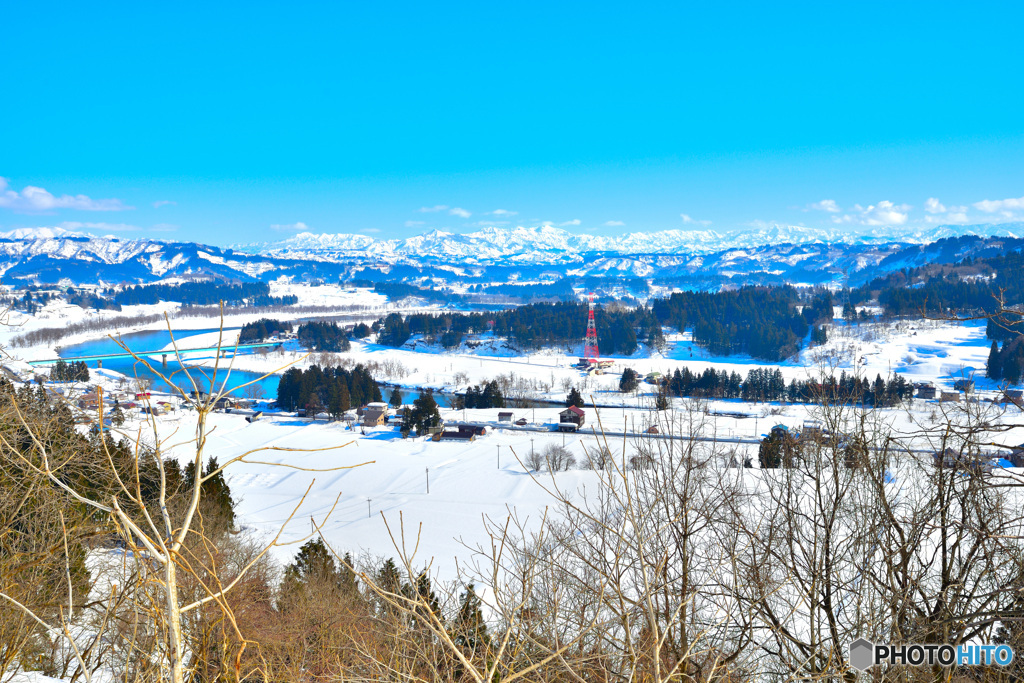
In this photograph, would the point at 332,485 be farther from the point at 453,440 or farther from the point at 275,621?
the point at 275,621

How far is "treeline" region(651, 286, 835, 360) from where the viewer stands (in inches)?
2793

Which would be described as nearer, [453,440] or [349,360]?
[453,440]

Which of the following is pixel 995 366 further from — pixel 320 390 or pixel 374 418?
pixel 320 390

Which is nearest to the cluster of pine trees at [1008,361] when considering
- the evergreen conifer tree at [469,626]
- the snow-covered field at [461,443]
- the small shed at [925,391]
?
the snow-covered field at [461,443]

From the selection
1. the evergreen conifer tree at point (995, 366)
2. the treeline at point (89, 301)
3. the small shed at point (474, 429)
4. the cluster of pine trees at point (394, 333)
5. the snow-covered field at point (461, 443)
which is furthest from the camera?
the treeline at point (89, 301)

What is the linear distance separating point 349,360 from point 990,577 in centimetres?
6629

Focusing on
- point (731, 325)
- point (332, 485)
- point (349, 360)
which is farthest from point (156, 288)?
point (332, 485)

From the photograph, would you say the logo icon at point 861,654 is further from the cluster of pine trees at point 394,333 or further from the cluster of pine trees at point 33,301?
the cluster of pine trees at point 33,301

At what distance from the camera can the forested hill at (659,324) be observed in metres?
73.8

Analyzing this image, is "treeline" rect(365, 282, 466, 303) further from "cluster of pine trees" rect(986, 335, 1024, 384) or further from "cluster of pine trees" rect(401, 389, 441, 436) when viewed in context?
"cluster of pine trees" rect(401, 389, 441, 436)

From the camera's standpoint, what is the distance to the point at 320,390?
44.5 meters

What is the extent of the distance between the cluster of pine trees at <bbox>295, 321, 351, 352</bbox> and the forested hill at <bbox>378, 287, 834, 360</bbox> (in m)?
6.58

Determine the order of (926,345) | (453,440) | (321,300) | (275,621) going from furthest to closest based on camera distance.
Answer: (321,300) < (926,345) < (453,440) < (275,621)

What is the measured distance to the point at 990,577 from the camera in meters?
3.86
